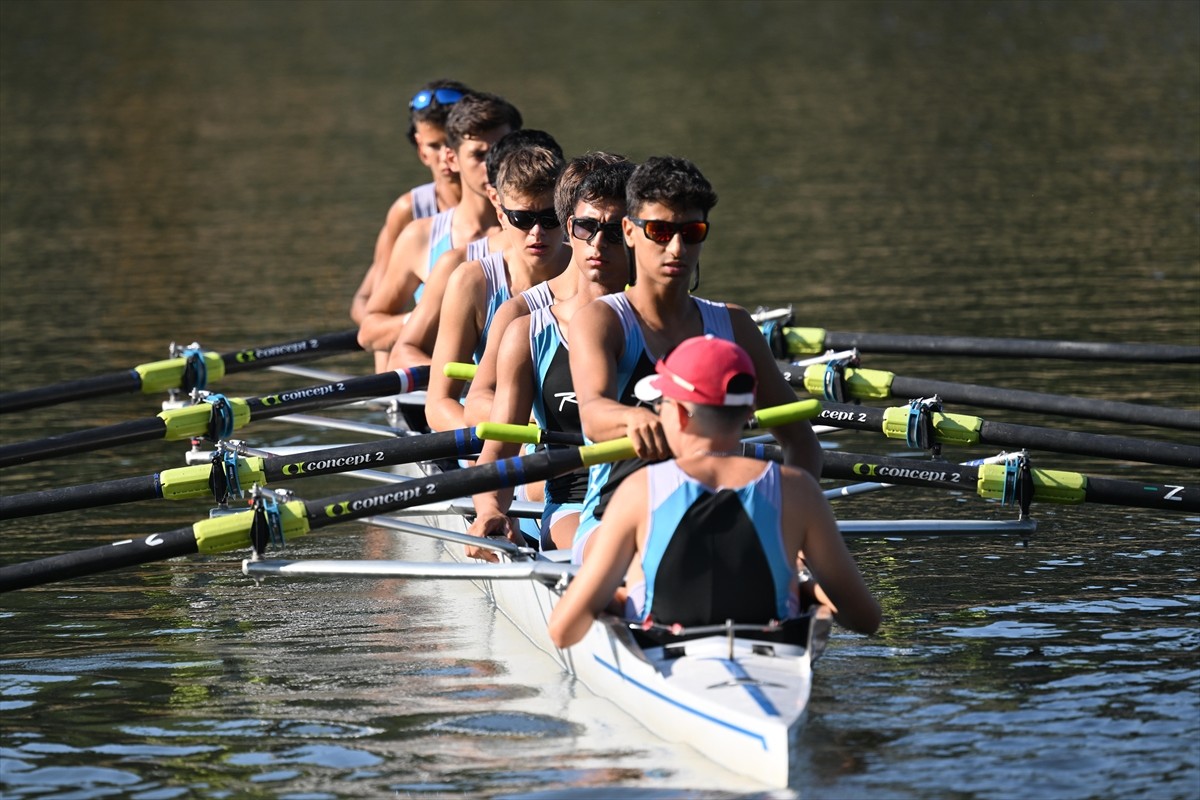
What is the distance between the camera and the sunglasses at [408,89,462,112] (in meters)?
11.3

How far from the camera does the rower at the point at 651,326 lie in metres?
6.62

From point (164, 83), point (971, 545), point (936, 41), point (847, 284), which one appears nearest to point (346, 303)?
point (847, 284)

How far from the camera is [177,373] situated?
10547mm

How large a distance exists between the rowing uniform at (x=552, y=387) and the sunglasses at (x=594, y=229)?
440 mm

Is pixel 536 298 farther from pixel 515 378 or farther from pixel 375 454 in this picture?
pixel 375 454

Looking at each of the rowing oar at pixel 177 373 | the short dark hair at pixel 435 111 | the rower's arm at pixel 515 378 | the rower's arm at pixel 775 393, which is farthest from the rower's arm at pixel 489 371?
the short dark hair at pixel 435 111

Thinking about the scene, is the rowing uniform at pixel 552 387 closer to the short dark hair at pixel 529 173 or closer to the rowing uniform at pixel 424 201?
the short dark hair at pixel 529 173

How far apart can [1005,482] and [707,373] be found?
238cm

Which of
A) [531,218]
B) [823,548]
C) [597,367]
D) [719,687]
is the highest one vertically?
[531,218]

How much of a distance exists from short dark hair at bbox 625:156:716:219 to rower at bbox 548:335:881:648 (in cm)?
73

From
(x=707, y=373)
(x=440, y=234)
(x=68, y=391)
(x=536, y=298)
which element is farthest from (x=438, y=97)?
(x=707, y=373)

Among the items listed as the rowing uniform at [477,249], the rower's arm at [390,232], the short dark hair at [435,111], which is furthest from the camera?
the rower's arm at [390,232]

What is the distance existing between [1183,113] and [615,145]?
7400 millimetres

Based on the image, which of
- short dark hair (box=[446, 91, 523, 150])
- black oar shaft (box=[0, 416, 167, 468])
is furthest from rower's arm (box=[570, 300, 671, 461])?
short dark hair (box=[446, 91, 523, 150])
